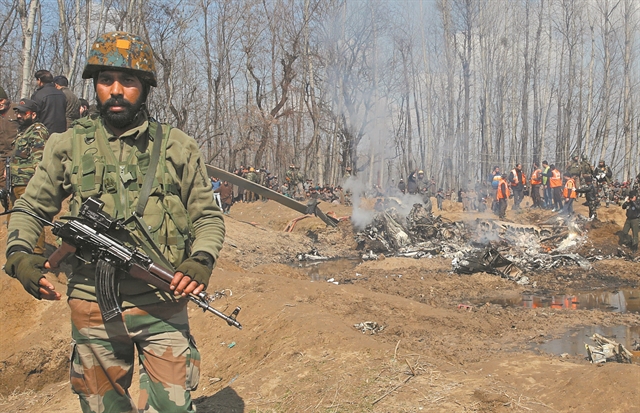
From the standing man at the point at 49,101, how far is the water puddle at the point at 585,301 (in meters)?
7.42

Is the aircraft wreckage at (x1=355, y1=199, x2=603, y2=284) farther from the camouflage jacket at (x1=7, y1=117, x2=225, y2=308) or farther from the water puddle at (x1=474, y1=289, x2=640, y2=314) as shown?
the camouflage jacket at (x1=7, y1=117, x2=225, y2=308)

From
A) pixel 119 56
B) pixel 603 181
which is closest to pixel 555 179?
pixel 603 181

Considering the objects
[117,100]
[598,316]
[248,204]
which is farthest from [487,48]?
[117,100]

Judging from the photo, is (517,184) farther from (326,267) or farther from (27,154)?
(27,154)

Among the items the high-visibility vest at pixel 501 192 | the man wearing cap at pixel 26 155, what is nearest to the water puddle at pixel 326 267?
the high-visibility vest at pixel 501 192

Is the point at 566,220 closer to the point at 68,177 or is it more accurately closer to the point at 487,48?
the point at 68,177

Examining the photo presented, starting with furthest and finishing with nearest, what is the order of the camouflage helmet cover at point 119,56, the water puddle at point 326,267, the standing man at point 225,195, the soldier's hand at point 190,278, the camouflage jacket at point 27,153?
the standing man at point 225,195 → the water puddle at point 326,267 → the camouflage jacket at point 27,153 → the camouflage helmet cover at point 119,56 → the soldier's hand at point 190,278

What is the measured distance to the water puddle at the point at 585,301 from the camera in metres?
10.3

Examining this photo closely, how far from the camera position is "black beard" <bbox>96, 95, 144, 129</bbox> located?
277cm

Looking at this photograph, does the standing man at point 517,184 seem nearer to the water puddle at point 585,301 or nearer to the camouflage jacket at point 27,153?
the water puddle at point 585,301

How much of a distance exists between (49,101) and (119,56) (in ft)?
22.5

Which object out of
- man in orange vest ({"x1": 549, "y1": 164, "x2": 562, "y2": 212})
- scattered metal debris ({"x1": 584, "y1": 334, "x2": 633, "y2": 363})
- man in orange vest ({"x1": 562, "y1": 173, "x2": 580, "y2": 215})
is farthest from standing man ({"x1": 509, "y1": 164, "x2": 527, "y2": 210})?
scattered metal debris ({"x1": 584, "y1": 334, "x2": 633, "y2": 363})

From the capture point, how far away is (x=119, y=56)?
2.80 meters

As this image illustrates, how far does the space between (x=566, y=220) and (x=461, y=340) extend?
12.7 metres
